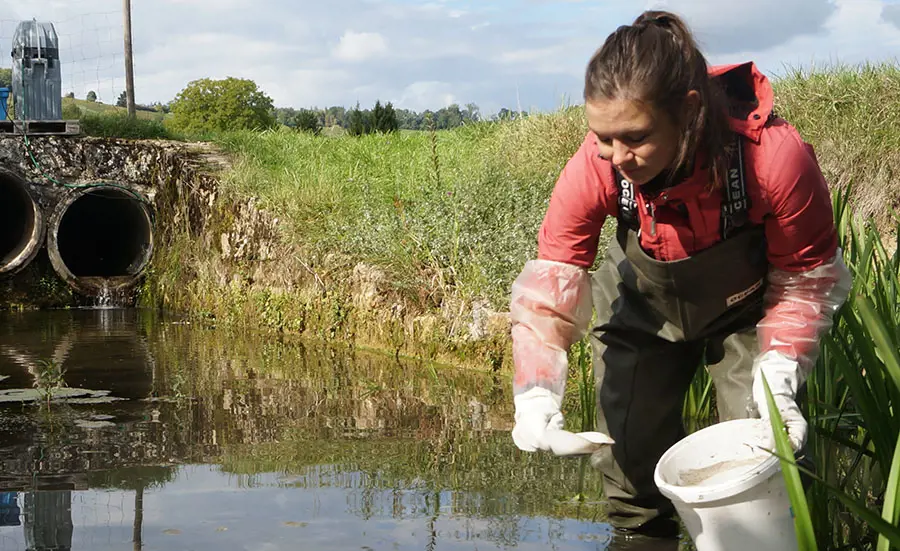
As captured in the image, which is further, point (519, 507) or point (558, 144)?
point (558, 144)

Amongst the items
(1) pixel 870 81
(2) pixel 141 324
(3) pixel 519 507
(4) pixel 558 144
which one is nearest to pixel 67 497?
(3) pixel 519 507

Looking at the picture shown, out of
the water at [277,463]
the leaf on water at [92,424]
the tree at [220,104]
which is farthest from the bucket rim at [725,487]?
the tree at [220,104]

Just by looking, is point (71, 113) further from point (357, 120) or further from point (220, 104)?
point (357, 120)

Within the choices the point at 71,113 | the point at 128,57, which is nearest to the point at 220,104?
the point at 71,113

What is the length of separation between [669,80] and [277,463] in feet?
8.88

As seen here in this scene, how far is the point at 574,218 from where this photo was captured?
249cm

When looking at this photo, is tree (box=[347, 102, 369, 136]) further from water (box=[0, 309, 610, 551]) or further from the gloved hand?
the gloved hand

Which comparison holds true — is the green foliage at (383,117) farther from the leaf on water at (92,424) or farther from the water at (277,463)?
the leaf on water at (92,424)

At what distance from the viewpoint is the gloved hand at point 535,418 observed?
2211mm

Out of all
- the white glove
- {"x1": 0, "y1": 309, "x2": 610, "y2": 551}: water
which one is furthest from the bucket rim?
{"x1": 0, "y1": 309, "x2": 610, "y2": 551}: water

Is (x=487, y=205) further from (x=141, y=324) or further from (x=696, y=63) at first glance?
(x=696, y=63)

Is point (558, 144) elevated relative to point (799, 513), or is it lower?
elevated

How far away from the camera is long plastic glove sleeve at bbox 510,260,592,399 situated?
8.08 ft

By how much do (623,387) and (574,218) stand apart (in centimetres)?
54
